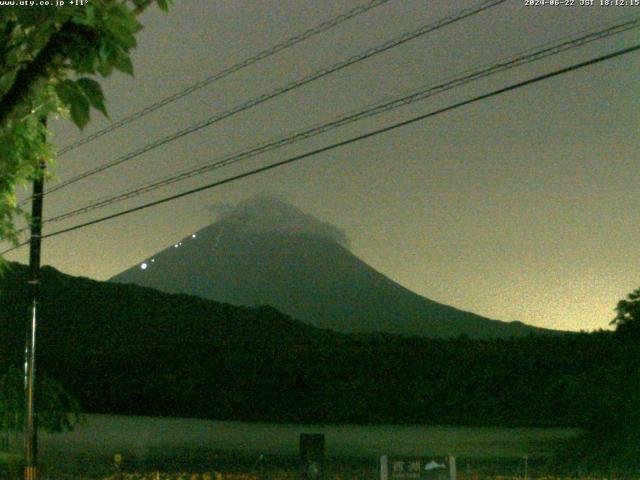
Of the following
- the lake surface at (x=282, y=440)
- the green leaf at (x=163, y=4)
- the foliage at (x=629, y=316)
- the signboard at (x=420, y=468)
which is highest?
the green leaf at (x=163, y=4)

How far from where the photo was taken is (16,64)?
354 centimetres

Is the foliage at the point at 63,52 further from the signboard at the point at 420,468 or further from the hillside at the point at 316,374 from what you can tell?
the hillside at the point at 316,374

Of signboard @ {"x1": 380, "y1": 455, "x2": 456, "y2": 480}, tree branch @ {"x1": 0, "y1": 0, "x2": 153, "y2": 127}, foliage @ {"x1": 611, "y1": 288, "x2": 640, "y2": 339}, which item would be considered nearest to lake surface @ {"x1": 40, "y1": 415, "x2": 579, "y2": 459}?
foliage @ {"x1": 611, "y1": 288, "x2": 640, "y2": 339}

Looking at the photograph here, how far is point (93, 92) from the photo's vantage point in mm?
3166

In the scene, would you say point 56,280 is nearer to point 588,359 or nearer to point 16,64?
point 588,359

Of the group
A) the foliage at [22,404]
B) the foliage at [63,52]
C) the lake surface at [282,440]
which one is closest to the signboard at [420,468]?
the foliage at [63,52]

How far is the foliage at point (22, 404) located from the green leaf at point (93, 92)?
16.0m

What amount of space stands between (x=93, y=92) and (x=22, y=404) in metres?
16.5

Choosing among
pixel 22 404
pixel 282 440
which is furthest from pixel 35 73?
pixel 282 440

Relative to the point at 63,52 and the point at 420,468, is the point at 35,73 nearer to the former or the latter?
the point at 63,52

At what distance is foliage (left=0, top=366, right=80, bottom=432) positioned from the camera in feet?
58.9

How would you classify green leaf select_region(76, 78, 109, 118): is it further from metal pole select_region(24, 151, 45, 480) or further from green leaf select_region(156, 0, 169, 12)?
metal pole select_region(24, 151, 45, 480)

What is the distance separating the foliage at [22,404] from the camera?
58.9 ft

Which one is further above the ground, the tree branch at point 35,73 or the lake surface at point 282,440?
the tree branch at point 35,73
